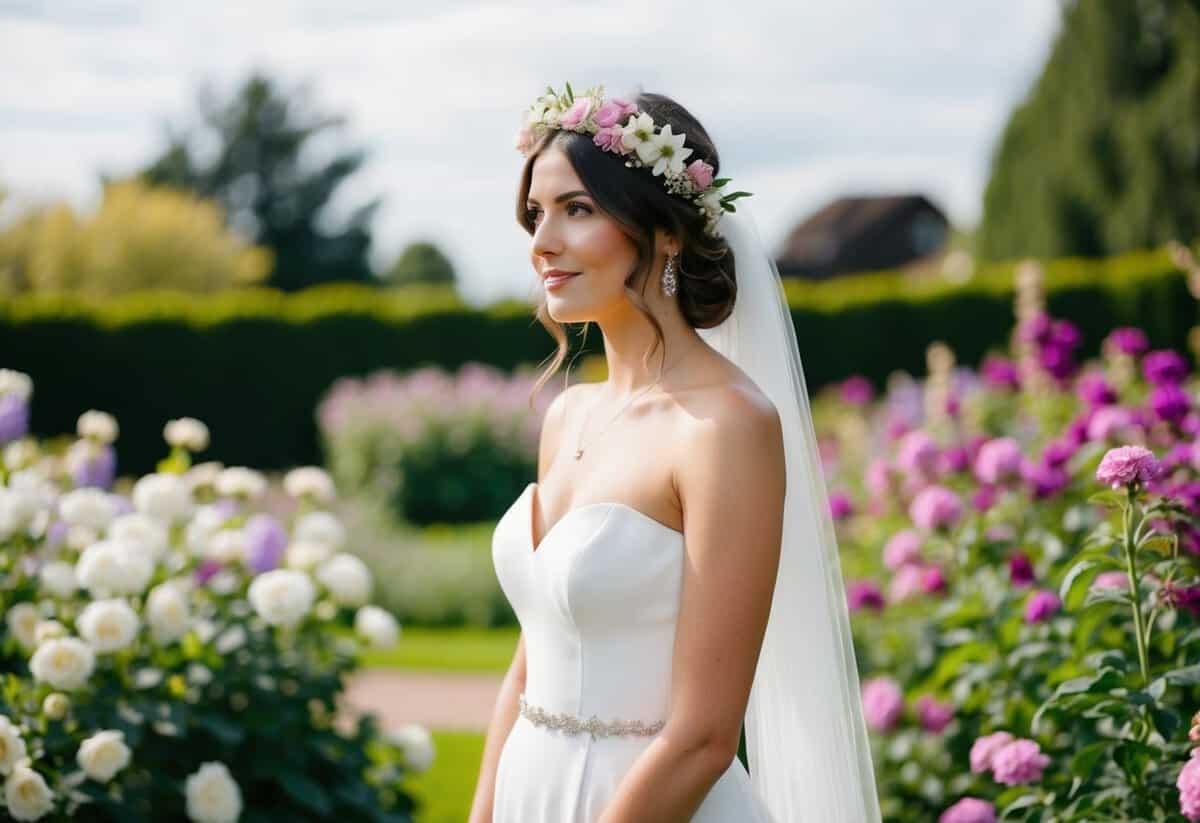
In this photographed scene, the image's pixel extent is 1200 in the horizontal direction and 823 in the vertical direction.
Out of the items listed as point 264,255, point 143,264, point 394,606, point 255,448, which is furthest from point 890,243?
point 394,606

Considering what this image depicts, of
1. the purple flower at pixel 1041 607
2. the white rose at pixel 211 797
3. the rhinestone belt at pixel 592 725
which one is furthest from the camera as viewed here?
the white rose at pixel 211 797

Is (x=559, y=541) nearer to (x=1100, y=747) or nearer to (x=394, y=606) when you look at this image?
(x=1100, y=747)

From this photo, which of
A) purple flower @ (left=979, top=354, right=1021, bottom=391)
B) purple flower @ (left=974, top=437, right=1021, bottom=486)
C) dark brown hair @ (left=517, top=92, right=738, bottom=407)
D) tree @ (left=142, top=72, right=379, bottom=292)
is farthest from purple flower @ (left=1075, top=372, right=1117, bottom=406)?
tree @ (left=142, top=72, right=379, bottom=292)

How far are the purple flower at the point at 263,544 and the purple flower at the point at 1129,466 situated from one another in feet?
8.45

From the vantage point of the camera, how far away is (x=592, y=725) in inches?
83.8

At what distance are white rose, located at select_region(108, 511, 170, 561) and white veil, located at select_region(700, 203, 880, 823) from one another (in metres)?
2.04

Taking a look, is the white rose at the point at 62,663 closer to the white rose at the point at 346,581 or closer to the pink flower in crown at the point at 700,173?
the white rose at the point at 346,581

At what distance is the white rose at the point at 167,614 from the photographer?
12.0 ft

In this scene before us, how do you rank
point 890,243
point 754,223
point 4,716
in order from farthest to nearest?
point 890,243
point 4,716
point 754,223

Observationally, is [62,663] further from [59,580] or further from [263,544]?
[263,544]

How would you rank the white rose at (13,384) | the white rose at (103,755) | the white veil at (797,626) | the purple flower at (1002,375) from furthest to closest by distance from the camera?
the purple flower at (1002,375) < the white rose at (13,384) < the white rose at (103,755) < the white veil at (797,626)

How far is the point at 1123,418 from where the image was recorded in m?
3.86

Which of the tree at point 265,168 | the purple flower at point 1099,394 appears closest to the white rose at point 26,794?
the purple flower at point 1099,394

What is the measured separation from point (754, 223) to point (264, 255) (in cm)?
3823
